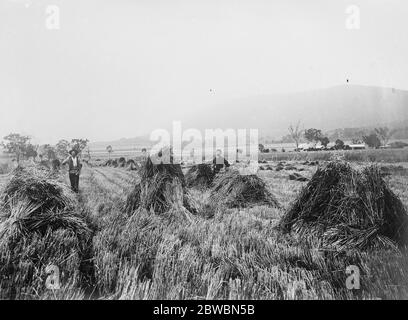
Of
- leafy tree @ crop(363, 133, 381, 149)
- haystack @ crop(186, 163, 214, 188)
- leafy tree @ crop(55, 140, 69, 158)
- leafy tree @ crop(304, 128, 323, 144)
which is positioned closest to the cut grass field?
haystack @ crop(186, 163, 214, 188)

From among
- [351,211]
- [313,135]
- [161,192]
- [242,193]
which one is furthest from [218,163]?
[313,135]

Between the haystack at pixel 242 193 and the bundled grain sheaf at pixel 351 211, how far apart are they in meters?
3.46

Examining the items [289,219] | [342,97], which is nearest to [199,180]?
[289,219]

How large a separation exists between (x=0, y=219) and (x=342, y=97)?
118 m

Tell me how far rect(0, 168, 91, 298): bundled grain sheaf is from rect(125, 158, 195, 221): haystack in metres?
2.13

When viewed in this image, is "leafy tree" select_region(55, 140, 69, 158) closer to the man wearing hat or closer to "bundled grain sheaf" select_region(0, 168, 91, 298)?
the man wearing hat

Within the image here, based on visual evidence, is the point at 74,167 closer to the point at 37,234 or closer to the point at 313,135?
the point at 37,234

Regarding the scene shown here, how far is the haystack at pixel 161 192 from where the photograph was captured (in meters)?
9.10

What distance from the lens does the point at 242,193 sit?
11820mm

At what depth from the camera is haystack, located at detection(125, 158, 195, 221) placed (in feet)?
29.9

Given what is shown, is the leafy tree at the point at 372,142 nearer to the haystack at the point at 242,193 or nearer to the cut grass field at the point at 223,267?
the haystack at the point at 242,193

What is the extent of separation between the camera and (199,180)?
1405 cm

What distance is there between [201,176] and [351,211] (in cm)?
743
